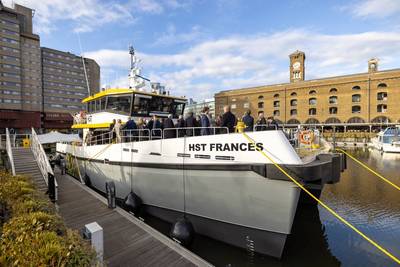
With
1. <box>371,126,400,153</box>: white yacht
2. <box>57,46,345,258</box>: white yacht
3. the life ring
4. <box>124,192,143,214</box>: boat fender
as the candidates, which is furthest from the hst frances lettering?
<box>371,126,400,153</box>: white yacht

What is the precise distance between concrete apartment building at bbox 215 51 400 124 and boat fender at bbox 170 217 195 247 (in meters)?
55.7

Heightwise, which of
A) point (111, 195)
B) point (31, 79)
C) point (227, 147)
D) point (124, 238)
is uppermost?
point (31, 79)

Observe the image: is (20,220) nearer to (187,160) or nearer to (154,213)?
(187,160)

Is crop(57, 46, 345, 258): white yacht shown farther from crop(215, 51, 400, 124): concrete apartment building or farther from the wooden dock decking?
crop(215, 51, 400, 124): concrete apartment building

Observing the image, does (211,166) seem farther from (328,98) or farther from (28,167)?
(328,98)

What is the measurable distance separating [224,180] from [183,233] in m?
1.80

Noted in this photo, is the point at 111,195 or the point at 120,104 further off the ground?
the point at 120,104

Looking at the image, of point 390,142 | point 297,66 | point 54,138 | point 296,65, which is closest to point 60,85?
point 54,138

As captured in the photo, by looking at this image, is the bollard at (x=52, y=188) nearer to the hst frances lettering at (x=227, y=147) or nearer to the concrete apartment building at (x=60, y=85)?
the hst frances lettering at (x=227, y=147)

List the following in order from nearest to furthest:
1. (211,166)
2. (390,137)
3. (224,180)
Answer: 1. (224,180)
2. (211,166)
3. (390,137)

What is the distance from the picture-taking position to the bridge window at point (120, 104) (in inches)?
392

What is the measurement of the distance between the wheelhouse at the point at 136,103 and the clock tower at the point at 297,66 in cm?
6059

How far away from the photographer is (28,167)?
10.7 metres

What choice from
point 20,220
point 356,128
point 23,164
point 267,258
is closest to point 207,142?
point 267,258
